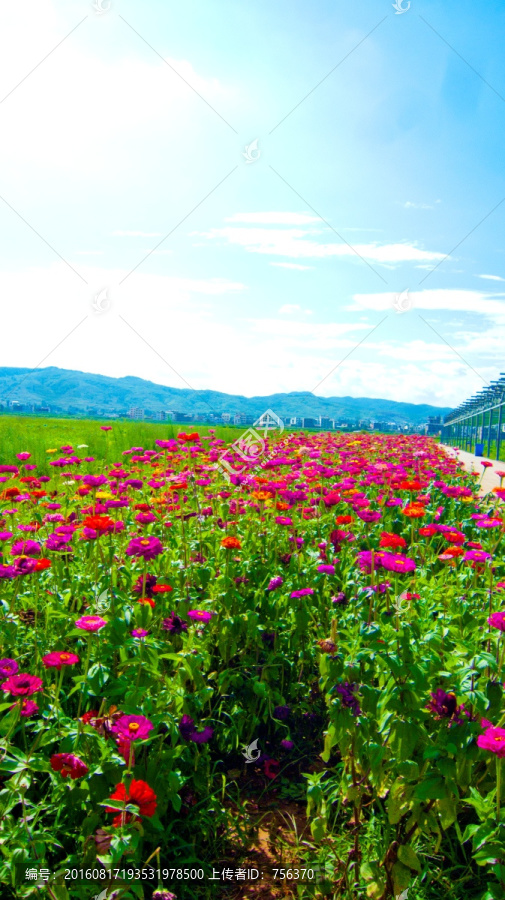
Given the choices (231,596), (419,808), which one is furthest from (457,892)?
(231,596)

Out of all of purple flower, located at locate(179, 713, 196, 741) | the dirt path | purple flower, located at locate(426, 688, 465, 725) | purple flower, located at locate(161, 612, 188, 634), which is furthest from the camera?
the dirt path

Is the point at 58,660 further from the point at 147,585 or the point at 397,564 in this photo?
the point at 397,564

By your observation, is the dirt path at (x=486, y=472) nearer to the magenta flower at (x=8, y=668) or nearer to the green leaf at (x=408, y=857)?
the green leaf at (x=408, y=857)

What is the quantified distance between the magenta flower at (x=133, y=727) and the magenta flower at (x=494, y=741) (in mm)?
820

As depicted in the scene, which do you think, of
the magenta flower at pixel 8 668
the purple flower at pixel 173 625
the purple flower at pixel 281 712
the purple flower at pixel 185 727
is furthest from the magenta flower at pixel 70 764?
the purple flower at pixel 281 712

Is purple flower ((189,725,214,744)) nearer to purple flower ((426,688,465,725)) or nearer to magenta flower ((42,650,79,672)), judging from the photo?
magenta flower ((42,650,79,672))

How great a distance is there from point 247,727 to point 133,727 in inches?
52.3

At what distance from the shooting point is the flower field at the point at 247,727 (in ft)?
5.14

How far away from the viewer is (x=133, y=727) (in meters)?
1.48

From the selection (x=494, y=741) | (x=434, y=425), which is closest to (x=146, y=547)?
(x=494, y=741)

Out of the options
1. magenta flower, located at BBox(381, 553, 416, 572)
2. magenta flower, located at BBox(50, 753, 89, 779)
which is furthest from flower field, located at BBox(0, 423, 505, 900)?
magenta flower, located at BBox(381, 553, 416, 572)

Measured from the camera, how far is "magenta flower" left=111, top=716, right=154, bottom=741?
1.47 m

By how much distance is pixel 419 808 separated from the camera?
1.70 meters

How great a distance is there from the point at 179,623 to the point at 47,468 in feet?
22.8
